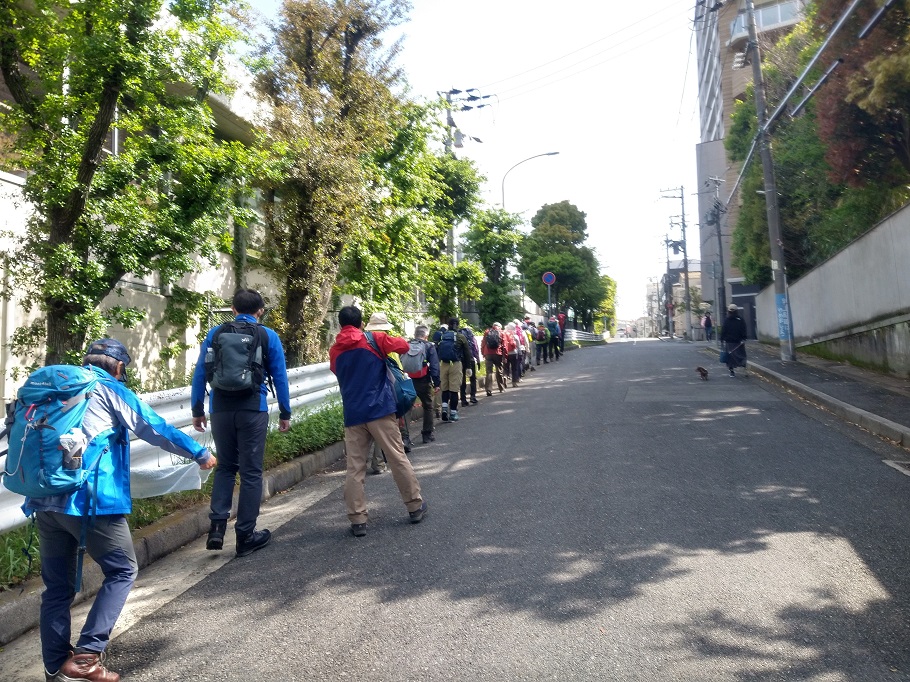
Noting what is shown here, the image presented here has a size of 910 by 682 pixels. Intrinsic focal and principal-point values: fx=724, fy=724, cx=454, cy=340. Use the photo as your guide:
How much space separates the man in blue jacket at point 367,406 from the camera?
5773mm

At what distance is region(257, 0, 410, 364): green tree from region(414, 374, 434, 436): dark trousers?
372cm

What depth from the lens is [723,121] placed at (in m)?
56.5

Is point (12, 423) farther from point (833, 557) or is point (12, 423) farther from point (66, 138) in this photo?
point (66, 138)

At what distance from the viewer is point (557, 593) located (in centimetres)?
417

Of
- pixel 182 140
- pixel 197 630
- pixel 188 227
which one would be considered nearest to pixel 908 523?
pixel 197 630

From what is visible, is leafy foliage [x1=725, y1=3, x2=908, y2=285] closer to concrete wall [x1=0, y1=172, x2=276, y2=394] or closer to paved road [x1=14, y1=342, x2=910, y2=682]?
paved road [x1=14, y1=342, x2=910, y2=682]

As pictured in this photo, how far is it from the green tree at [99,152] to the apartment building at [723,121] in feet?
111

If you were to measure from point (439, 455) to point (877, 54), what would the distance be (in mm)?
12441

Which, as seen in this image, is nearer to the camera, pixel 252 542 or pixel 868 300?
pixel 252 542

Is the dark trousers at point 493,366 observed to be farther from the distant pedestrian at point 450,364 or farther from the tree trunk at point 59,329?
the tree trunk at point 59,329

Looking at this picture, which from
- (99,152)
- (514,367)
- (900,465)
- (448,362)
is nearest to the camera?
(900,465)

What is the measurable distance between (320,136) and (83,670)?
422 inches

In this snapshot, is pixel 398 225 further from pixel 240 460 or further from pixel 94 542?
pixel 94 542

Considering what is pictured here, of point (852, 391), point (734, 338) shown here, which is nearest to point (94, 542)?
Answer: point (852, 391)
